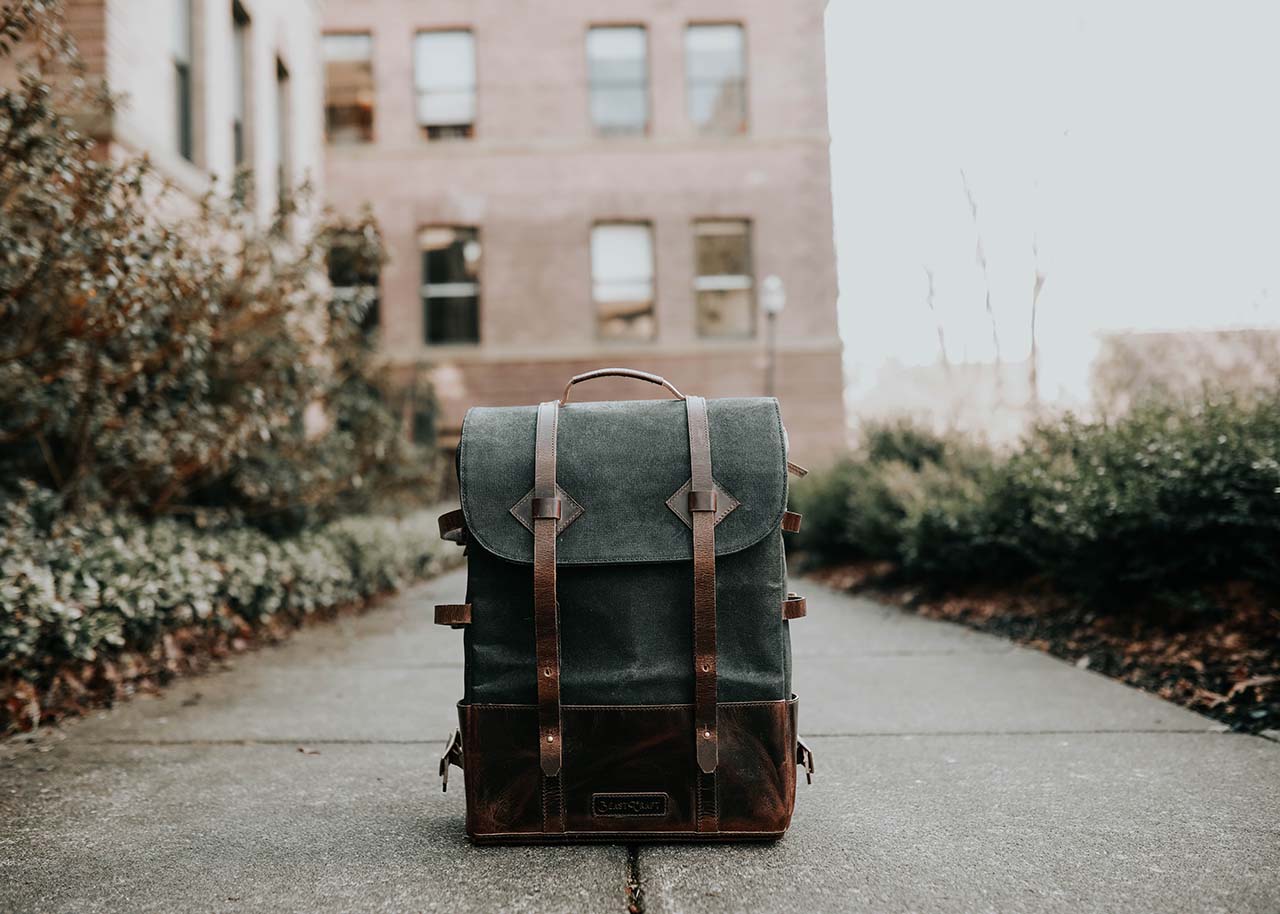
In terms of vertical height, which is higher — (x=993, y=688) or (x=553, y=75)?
(x=553, y=75)

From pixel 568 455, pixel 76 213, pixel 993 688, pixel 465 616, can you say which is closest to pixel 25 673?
pixel 76 213

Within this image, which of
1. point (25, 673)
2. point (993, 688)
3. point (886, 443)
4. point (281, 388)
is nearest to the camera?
point (25, 673)

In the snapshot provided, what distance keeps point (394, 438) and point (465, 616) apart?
692 centimetres

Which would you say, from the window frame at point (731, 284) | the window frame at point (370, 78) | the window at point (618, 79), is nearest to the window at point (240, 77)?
the window frame at point (370, 78)

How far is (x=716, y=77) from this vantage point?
59.2ft

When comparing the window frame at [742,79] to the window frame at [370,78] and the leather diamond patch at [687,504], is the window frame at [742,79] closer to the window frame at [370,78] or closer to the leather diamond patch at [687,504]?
the window frame at [370,78]

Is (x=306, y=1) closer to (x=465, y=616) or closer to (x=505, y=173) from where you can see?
(x=505, y=173)

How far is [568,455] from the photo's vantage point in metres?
2.40

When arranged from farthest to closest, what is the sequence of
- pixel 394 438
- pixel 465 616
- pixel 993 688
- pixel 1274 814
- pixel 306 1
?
pixel 306 1 < pixel 394 438 < pixel 993 688 < pixel 1274 814 < pixel 465 616

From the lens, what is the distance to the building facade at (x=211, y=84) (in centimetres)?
714

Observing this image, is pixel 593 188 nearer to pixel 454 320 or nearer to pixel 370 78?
pixel 454 320

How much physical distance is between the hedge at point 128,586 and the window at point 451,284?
11.1 metres

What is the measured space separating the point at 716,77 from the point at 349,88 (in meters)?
7.07

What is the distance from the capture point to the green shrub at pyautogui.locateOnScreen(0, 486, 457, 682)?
3764 mm
